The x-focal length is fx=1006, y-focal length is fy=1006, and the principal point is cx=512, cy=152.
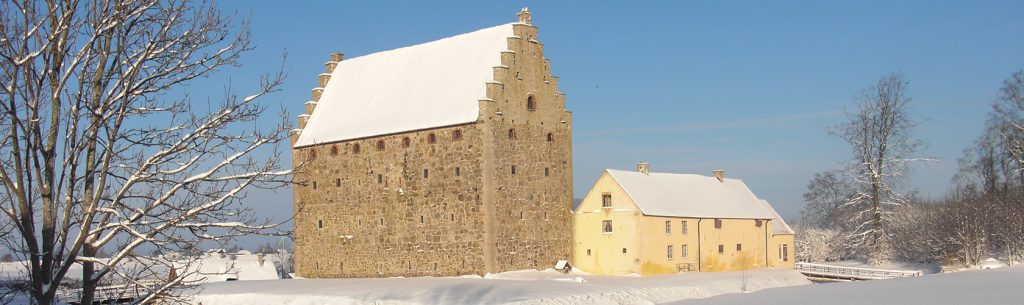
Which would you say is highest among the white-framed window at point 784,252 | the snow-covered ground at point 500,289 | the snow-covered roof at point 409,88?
the snow-covered roof at point 409,88

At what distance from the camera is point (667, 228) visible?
40938 mm

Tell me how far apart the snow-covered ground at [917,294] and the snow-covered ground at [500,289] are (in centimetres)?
539

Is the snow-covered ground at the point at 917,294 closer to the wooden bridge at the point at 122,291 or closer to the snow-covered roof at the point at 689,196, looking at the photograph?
the snow-covered roof at the point at 689,196

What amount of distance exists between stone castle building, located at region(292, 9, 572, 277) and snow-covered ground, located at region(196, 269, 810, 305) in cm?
151

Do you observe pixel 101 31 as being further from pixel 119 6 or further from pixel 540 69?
pixel 540 69

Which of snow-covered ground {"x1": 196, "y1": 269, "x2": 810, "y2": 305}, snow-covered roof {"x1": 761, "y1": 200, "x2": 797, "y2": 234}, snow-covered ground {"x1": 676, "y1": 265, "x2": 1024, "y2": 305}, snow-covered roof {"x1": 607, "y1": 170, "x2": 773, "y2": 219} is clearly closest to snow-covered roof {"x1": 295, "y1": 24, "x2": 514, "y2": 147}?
snow-covered ground {"x1": 196, "y1": 269, "x2": 810, "y2": 305}

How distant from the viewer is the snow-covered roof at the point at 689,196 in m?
41.2

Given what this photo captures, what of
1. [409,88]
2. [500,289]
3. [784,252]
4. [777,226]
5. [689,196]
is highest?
[409,88]

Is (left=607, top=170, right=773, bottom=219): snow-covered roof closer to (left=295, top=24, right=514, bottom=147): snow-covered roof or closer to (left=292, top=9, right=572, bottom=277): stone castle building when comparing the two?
(left=292, top=9, right=572, bottom=277): stone castle building

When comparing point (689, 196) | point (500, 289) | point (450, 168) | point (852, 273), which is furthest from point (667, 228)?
point (500, 289)

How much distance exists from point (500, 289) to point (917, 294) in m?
12.8

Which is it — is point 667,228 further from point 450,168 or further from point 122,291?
point 122,291

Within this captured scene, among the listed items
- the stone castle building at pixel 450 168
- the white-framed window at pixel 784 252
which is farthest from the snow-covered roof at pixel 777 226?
the stone castle building at pixel 450 168

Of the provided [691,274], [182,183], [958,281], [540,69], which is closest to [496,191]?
[540,69]
